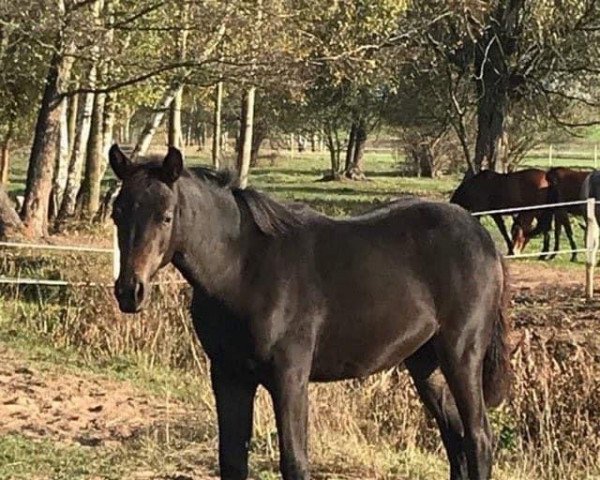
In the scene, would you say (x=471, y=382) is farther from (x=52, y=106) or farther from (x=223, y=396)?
(x=52, y=106)

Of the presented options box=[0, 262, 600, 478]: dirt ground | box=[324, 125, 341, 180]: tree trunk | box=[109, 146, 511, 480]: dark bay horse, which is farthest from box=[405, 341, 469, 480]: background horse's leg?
box=[324, 125, 341, 180]: tree trunk

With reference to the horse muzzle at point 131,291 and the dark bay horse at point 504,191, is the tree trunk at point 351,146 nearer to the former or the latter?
the dark bay horse at point 504,191

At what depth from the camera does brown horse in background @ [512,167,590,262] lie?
18594 mm

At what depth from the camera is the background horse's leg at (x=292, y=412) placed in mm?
4680

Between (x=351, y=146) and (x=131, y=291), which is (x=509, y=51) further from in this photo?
(x=131, y=291)

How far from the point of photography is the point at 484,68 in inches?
1010

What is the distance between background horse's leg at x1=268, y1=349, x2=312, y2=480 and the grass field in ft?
3.73

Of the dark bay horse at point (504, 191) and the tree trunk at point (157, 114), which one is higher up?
the tree trunk at point (157, 114)

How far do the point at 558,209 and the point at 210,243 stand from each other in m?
14.9

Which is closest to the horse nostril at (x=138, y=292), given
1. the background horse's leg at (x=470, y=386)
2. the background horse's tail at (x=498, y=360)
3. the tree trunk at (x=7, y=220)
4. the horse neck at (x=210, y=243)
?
the horse neck at (x=210, y=243)

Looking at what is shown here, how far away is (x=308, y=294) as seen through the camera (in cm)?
487

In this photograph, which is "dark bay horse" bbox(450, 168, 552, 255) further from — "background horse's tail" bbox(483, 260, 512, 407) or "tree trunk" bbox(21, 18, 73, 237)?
"background horse's tail" bbox(483, 260, 512, 407)

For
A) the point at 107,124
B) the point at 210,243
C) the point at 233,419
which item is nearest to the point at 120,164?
the point at 210,243

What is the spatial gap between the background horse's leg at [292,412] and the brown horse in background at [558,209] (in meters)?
14.0
